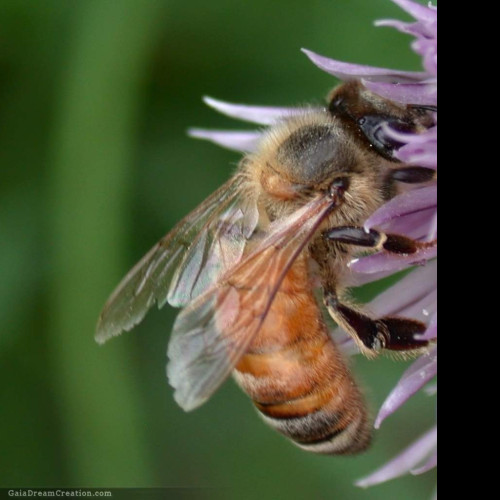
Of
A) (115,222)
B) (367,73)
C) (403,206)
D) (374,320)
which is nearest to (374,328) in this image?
(374,320)

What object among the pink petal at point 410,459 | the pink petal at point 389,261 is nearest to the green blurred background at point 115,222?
the pink petal at point 410,459

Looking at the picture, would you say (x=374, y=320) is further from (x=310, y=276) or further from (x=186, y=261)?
(x=186, y=261)

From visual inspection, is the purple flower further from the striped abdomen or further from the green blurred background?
the green blurred background
